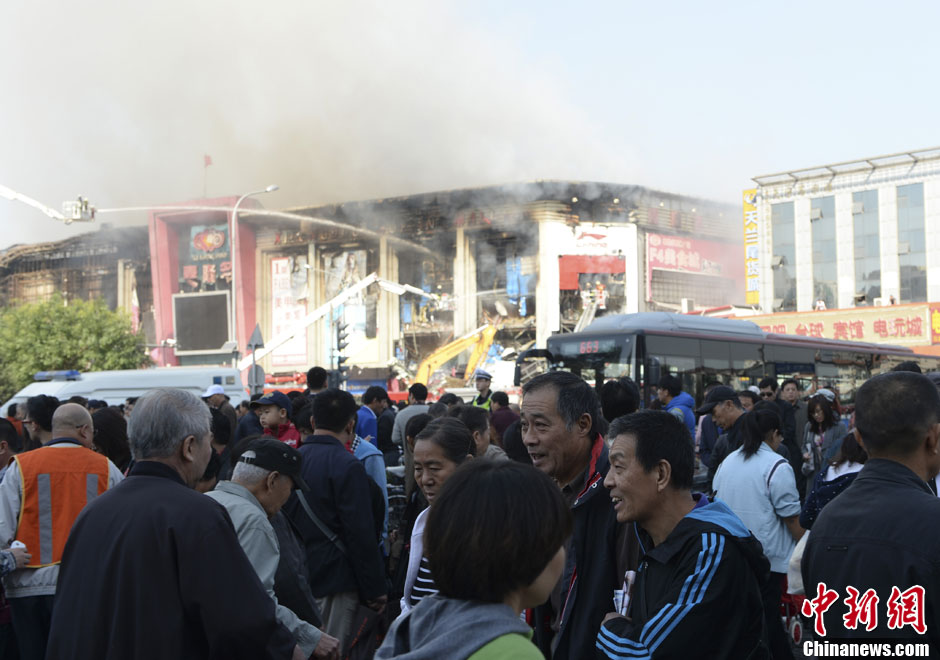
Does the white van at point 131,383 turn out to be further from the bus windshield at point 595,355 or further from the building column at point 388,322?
the building column at point 388,322

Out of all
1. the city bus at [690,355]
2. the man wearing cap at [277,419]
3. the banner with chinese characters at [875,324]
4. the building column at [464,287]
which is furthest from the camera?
the building column at [464,287]

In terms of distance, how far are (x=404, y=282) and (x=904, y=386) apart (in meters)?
55.8

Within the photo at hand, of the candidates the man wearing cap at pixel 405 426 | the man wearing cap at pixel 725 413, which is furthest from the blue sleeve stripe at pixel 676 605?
the man wearing cap at pixel 725 413

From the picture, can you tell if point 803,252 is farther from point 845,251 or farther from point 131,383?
point 131,383

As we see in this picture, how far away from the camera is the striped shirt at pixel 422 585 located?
366 centimetres

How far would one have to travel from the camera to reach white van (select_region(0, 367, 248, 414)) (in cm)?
2011

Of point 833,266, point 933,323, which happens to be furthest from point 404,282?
point 933,323

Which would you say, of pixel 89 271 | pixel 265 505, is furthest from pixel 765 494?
pixel 89 271

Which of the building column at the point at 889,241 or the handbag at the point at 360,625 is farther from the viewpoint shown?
the building column at the point at 889,241

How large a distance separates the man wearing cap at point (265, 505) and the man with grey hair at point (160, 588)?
2.35 ft

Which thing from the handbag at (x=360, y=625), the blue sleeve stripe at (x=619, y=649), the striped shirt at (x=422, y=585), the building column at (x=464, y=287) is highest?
the building column at (x=464, y=287)

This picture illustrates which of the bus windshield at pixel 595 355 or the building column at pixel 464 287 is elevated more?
the building column at pixel 464 287

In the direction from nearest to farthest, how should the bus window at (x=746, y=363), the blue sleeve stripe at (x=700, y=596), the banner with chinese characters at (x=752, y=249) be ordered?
the blue sleeve stripe at (x=700, y=596)
the bus window at (x=746, y=363)
the banner with chinese characters at (x=752, y=249)

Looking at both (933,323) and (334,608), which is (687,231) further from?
(334,608)
